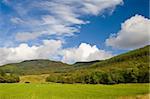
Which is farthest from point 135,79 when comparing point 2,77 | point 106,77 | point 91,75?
point 2,77

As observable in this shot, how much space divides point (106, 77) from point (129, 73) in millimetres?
10529

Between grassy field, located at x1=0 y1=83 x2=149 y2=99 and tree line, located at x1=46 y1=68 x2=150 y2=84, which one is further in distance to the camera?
tree line, located at x1=46 y1=68 x2=150 y2=84

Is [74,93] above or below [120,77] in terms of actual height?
below

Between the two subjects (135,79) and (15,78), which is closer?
(135,79)

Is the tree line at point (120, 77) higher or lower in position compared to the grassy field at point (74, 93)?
higher

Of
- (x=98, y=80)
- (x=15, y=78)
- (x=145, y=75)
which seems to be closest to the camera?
(x=145, y=75)

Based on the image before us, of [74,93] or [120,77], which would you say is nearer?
[74,93]

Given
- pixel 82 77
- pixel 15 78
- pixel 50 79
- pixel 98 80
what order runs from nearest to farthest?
1. pixel 98 80
2. pixel 82 77
3. pixel 15 78
4. pixel 50 79

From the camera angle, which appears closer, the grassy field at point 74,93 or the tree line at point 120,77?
the grassy field at point 74,93

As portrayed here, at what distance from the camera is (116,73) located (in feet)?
444

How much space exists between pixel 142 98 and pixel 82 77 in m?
128

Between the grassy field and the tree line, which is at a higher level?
the tree line

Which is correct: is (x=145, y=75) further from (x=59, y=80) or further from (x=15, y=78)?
(x=15, y=78)

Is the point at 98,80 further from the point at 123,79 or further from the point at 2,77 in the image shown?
the point at 2,77
